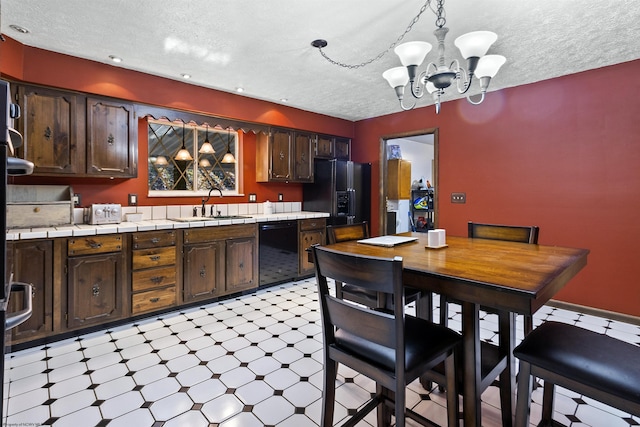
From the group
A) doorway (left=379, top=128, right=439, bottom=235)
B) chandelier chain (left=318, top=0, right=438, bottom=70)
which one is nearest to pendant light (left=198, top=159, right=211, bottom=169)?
chandelier chain (left=318, top=0, right=438, bottom=70)

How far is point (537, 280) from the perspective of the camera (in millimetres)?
1237

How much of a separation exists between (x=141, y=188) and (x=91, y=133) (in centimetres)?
79

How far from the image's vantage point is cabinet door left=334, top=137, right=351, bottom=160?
528 cm

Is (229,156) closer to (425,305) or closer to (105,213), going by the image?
(105,213)

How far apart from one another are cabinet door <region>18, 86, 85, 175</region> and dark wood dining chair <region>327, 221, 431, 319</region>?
241 cm

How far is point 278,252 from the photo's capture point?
4.19m

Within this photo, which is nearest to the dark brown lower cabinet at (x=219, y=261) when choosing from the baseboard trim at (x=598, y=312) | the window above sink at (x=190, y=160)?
the window above sink at (x=190, y=160)

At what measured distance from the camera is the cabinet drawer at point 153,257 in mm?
3043

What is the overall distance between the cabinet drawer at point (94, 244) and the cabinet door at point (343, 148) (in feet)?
11.1

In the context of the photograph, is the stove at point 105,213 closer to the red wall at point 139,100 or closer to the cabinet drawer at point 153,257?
the red wall at point 139,100

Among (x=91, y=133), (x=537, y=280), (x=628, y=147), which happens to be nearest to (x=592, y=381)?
(x=537, y=280)

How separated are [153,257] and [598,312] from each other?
14.5 feet

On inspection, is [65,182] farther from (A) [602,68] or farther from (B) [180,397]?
(A) [602,68]

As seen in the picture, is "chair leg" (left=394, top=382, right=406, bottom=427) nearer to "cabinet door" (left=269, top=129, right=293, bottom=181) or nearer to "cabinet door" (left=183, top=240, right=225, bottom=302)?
"cabinet door" (left=183, top=240, right=225, bottom=302)
